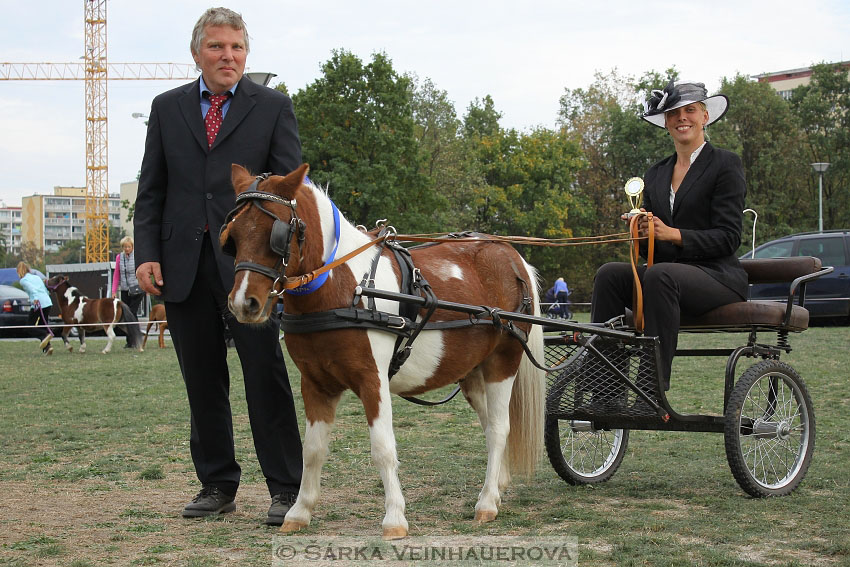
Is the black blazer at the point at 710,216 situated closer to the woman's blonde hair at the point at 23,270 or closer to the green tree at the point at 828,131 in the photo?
the woman's blonde hair at the point at 23,270

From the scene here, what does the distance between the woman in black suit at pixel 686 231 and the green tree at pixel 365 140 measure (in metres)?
32.0

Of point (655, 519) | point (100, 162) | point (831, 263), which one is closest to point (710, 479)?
point (655, 519)

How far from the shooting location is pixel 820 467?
6.30 metres

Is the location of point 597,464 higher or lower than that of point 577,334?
lower

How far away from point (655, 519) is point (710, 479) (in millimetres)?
1357

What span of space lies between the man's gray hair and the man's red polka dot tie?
28 centimetres

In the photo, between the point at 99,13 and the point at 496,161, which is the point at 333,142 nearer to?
the point at 496,161

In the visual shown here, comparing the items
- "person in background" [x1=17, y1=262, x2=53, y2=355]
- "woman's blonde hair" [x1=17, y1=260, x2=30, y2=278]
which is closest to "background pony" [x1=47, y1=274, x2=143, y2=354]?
"person in background" [x1=17, y1=262, x2=53, y2=355]

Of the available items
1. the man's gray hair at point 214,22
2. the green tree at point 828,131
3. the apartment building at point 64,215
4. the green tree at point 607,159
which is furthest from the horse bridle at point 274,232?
the apartment building at point 64,215

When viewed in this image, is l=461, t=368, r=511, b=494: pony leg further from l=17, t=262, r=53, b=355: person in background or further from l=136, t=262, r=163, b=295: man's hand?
l=17, t=262, r=53, b=355: person in background

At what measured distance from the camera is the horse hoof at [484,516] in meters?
4.88

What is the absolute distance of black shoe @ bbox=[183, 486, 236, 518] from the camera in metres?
4.98

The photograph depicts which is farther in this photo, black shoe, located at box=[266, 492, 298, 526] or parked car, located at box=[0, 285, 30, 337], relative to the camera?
parked car, located at box=[0, 285, 30, 337]

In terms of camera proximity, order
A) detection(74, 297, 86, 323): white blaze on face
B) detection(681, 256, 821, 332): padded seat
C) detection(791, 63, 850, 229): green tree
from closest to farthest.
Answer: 1. detection(681, 256, 821, 332): padded seat
2. detection(74, 297, 86, 323): white blaze on face
3. detection(791, 63, 850, 229): green tree
